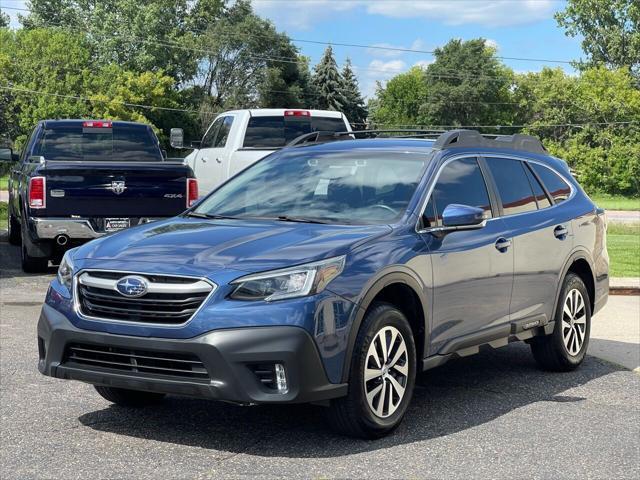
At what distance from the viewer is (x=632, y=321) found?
1147cm

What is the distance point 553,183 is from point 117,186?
20.3ft

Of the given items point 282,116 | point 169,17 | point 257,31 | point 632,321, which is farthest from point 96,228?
point 169,17

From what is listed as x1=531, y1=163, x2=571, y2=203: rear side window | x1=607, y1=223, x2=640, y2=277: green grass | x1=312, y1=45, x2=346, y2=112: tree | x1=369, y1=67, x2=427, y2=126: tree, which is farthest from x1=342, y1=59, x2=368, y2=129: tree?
x1=531, y1=163, x2=571, y2=203: rear side window

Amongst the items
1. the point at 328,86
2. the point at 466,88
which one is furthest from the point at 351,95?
the point at 466,88

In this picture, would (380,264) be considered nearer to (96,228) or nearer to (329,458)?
(329,458)

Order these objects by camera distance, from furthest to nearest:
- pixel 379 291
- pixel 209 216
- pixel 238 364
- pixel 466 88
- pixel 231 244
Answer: pixel 466 88
pixel 209 216
pixel 379 291
pixel 231 244
pixel 238 364

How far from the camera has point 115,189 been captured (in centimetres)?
1273

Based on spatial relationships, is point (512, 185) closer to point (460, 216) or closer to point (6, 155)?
point (460, 216)

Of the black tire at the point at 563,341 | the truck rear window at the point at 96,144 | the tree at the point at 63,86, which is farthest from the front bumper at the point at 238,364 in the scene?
the tree at the point at 63,86

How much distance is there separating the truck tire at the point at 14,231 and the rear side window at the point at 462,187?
11451 mm

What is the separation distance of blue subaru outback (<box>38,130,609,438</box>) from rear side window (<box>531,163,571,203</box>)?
0.81 ft

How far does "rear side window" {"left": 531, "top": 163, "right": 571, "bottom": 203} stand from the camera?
810cm

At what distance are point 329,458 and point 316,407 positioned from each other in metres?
1.16

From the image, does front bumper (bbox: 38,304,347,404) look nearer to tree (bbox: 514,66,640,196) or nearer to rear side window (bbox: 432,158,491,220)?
rear side window (bbox: 432,158,491,220)
